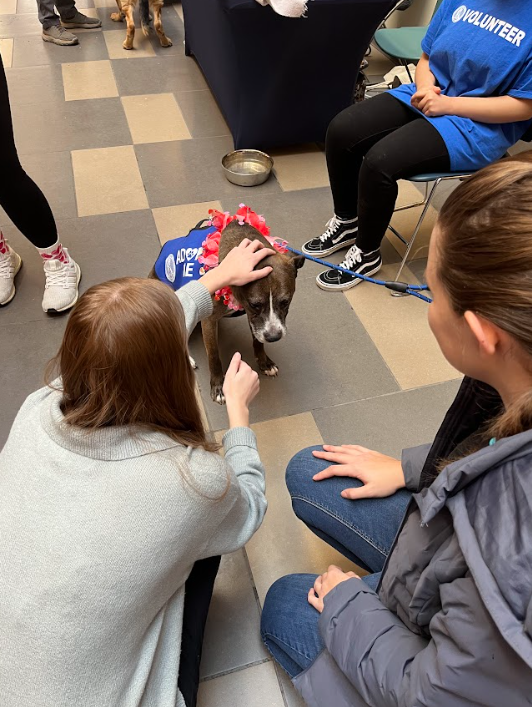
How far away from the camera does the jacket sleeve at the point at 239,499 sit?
1144mm

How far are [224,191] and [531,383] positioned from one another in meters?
2.83

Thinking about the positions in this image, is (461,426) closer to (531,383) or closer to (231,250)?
(531,383)

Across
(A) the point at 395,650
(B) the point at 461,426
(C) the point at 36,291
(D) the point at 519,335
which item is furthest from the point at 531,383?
(C) the point at 36,291

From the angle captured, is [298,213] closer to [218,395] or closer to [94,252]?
[94,252]

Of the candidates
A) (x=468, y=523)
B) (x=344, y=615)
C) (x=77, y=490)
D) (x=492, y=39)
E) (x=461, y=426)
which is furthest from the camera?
(x=492, y=39)

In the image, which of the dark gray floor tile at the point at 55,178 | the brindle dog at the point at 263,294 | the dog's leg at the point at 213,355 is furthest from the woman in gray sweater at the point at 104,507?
the dark gray floor tile at the point at 55,178

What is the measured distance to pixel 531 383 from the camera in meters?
0.86

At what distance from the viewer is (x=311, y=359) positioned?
97.5 inches

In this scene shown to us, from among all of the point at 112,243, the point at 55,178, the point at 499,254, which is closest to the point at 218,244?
the point at 112,243

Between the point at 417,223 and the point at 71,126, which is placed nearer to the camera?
the point at 417,223

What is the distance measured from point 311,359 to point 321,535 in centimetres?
105

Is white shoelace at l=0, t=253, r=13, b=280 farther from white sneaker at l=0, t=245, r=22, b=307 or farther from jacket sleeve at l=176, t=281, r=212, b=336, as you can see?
jacket sleeve at l=176, t=281, r=212, b=336

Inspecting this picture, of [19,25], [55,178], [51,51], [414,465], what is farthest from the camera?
[19,25]

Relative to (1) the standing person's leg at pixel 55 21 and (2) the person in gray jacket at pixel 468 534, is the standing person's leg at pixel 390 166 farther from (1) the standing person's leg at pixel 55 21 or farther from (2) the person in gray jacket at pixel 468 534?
(1) the standing person's leg at pixel 55 21
